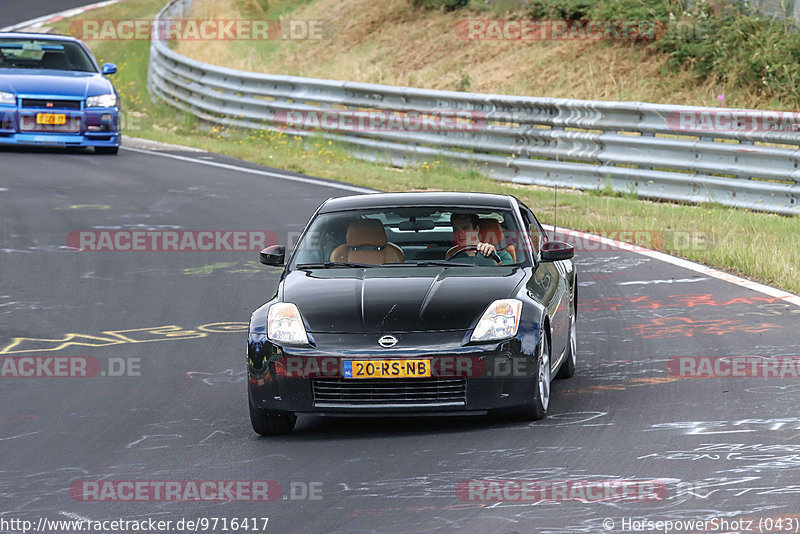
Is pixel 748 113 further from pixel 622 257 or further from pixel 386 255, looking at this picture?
pixel 386 255

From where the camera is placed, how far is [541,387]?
291 inches

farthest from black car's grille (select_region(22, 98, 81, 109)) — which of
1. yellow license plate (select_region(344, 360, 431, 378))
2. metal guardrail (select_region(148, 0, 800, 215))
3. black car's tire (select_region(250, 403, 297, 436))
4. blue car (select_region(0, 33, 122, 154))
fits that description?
yellow license plate (select_region(344, 360, 431, 378))

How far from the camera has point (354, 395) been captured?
7113 mm

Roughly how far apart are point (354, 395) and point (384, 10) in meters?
27.3

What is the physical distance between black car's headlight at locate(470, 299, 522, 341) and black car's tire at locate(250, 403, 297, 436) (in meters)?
1.05

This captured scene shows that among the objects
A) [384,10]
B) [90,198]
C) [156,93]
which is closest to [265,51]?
[384,10]

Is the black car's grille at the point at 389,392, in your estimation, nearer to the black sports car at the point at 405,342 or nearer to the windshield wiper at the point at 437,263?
the black sports car at the point at 405,342

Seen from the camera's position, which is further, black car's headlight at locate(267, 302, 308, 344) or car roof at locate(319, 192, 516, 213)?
car roof at locate(319, 192, 516, 213)

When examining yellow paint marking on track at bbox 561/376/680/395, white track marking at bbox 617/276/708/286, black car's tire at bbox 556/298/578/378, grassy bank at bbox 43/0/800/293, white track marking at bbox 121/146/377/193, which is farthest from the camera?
white track marking at bbox 121/146/377/193

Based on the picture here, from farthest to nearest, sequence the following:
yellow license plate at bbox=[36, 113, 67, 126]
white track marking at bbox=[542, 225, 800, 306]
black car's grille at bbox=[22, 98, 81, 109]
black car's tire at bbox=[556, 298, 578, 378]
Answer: yellow license plate at bbox=[36, 113, 67, 126], black car's grille at bbox=[22, 98, 81, 109], white track marking at bbox=[542, 225, 800, 306], black car's tire at bbox=[556, 298, 578, 378]

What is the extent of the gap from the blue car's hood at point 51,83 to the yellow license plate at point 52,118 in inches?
11.6

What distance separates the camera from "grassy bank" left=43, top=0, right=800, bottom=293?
41.9ft

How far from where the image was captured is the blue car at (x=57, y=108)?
20.4m

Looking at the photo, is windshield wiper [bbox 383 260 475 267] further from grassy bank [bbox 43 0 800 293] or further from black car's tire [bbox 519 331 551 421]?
grassy bank [bbox 43 0 800 293]
